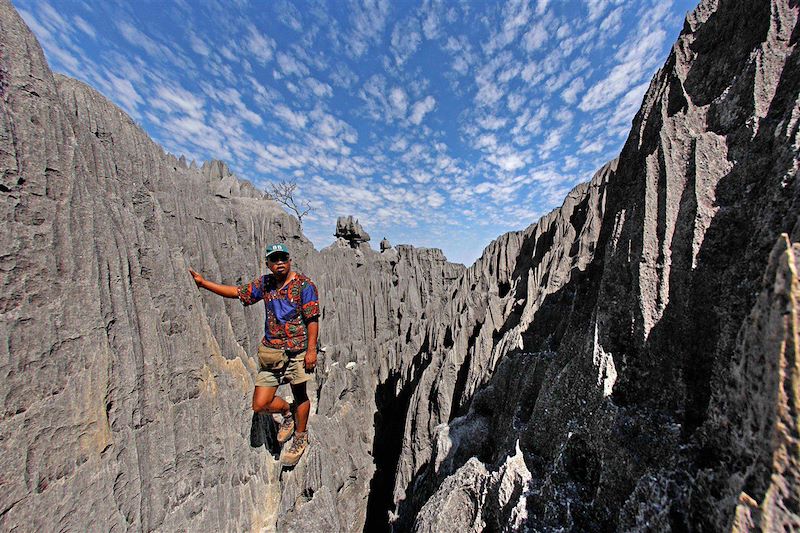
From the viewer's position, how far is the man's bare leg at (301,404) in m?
4.02

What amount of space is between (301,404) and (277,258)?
231 cm

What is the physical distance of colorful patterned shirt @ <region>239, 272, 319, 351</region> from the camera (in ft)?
11.7

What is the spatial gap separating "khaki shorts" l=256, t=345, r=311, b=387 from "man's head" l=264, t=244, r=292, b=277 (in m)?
1.01

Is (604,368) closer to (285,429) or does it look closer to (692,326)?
(692,326)

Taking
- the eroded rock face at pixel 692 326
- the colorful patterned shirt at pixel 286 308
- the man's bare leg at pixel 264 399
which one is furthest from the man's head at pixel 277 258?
the eroded rock face at pixel 692 326

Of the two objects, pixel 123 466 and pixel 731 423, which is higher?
pixel 731 423

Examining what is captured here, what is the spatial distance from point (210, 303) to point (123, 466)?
2439mm

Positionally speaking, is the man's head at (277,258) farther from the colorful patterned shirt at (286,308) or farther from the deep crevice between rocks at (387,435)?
the deep crevice between rocks at (387,435)

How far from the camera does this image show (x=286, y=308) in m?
3.56

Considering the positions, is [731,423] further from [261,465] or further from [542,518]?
[261,465]

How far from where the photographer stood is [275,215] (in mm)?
11070

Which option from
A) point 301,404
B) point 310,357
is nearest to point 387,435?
point 301,404

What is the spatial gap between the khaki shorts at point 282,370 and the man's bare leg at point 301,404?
0.71 feet

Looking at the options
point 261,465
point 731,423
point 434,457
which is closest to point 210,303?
point 261,465
